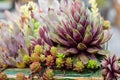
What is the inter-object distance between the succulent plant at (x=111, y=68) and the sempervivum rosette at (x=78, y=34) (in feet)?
0.23

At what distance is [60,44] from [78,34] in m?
0.08

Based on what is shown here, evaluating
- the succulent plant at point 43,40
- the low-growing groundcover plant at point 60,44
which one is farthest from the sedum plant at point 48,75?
the succulent plant at point 43,40

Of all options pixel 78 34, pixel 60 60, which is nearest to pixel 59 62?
pixel 60 60

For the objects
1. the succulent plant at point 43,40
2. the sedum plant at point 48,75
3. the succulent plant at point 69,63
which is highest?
the succulent plant at point 43,40

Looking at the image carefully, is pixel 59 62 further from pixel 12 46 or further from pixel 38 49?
pixel 12 46

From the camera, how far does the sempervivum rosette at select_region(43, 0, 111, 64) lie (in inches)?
42.4

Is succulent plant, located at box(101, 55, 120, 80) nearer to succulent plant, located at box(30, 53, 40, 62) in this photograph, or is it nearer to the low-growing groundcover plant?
the low-growing groundcover plant

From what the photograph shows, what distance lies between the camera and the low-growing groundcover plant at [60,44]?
105cm

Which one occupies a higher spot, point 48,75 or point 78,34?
point 78,34

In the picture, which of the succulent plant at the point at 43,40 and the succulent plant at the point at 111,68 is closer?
the succulent plant at the point at 111,68

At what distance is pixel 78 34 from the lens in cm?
107

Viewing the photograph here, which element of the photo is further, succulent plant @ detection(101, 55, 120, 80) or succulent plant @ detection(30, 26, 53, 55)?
succulent plant @ detection(30, 26, 53, 55)

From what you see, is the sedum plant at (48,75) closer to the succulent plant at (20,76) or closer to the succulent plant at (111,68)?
the succulent plant at (20,76)

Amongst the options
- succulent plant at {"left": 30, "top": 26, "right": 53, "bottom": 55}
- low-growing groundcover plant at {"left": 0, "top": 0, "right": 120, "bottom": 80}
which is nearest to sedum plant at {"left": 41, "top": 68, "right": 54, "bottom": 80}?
low-growing groundcover plant at {"left": 0, "top": 0, "right": 120, "bottom": 80}
